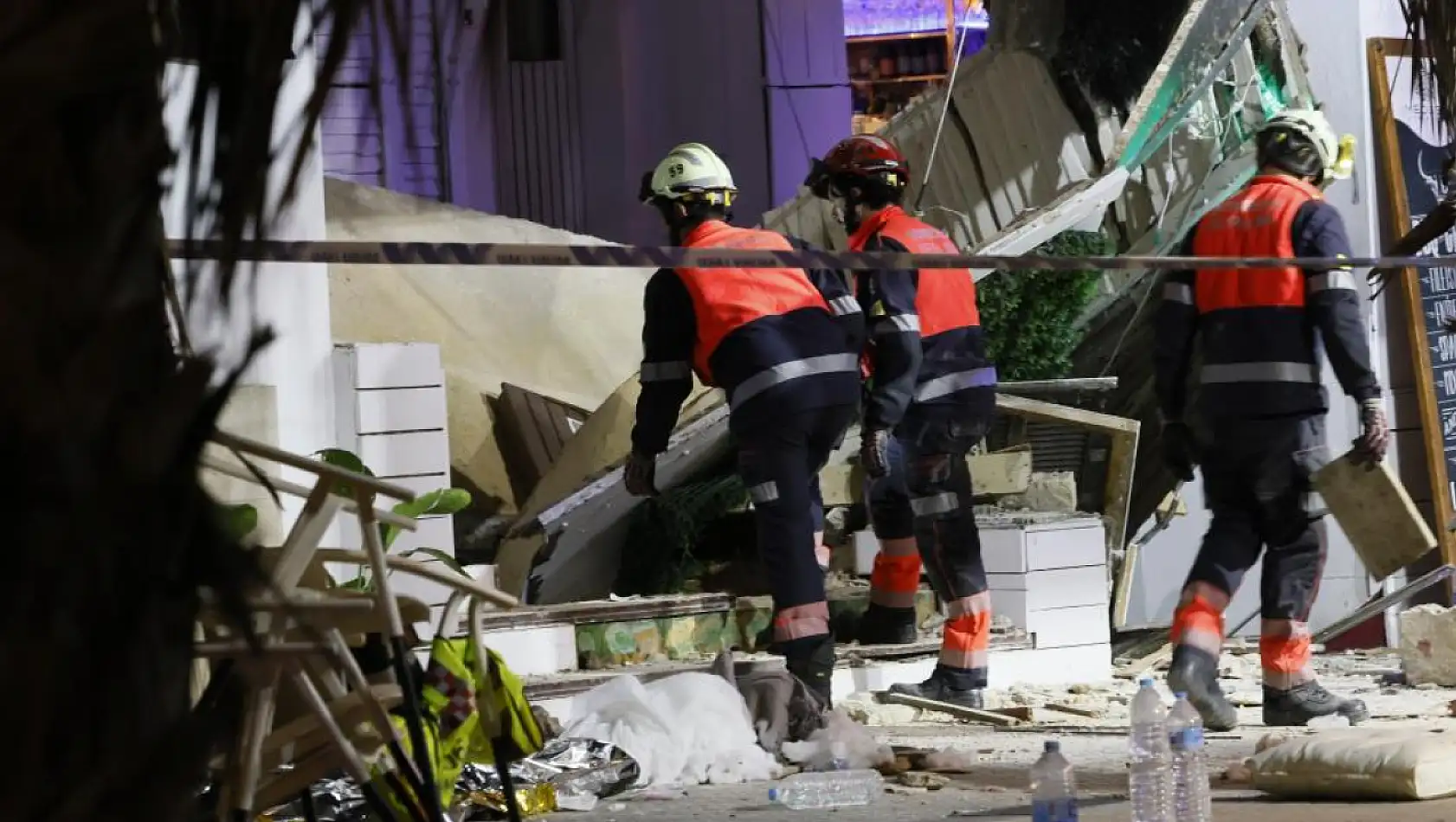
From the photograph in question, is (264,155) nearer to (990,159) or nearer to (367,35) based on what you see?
(367,35)

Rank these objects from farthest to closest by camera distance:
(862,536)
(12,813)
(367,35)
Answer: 1. (862,536)
2. (367,35)
3. (12,813)

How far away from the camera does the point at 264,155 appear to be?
1242 millimetres

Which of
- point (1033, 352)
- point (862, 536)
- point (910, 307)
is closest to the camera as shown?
point (910, 307)

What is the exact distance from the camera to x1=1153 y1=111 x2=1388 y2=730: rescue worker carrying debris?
6438mm

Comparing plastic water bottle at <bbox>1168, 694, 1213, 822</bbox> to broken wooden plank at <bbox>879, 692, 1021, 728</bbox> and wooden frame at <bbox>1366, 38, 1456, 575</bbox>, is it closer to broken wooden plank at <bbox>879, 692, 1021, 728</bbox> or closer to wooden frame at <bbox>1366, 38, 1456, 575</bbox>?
broken wooden plank at <bbox>879, 692, 1021, 728</bbox>

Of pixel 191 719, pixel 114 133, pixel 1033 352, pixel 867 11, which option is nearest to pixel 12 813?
pixel 191 719

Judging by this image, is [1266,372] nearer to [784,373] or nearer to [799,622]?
[784,373]

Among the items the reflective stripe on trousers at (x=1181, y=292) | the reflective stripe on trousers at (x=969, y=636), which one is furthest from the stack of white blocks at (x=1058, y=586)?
the reflective stripe on trousers at (x=1181, y=292)

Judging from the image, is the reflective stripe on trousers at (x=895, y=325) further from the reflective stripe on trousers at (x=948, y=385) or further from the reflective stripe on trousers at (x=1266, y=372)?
the reflective stripe on trousers at (x=1266, y=372)

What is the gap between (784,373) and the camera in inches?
252

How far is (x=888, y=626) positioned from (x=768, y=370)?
1.93m

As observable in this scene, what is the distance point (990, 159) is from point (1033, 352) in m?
1.04

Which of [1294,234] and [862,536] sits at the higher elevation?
[1294,234]

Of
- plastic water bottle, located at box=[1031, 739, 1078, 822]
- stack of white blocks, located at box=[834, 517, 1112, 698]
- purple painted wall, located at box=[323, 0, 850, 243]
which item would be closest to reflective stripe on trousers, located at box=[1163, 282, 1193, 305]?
stack of white blocks, located at box=[834, 517, 1112, 698]
